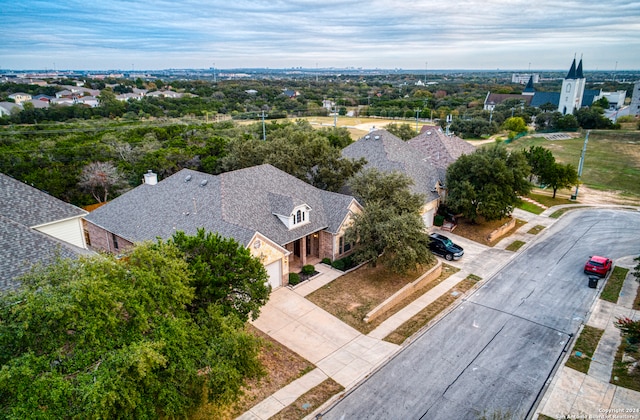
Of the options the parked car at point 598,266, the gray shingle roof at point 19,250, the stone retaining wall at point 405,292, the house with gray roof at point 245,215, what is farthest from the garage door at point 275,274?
the parked car at point 598,266

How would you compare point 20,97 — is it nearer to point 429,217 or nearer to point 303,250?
point 303,250

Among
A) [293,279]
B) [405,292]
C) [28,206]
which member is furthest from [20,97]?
[405,292]

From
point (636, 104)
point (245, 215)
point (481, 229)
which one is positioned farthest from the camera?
point (636, 104)

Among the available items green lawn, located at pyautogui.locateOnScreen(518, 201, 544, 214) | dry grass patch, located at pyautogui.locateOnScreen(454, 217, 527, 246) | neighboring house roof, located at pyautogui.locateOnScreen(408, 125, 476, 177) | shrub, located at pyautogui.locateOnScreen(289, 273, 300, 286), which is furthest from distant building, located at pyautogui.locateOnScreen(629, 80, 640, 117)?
shrub, located at pyautogui.locateOnScreen(289, 273, 300, 286)

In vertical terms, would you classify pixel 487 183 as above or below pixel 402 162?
below

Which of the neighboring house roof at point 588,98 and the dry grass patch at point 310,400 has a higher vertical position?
the neighboring house roof at point 588,98

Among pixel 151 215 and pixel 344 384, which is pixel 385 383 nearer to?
pixel 344 384

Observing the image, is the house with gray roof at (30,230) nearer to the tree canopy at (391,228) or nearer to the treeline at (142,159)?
the tree canopy at (391,228)
